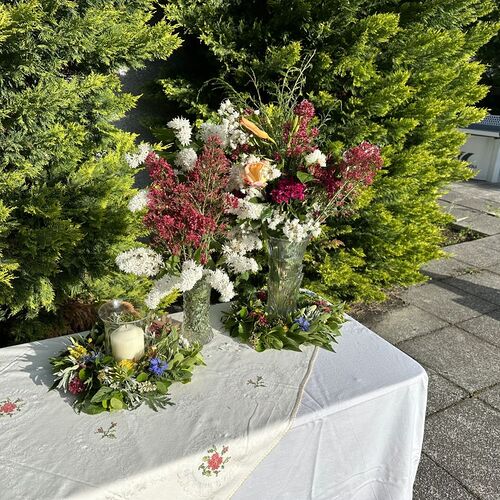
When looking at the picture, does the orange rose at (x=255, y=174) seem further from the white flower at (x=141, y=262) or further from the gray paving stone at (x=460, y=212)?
the gray paving stone at (x=460, y=212)

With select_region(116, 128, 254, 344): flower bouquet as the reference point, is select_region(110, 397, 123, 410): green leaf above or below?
below

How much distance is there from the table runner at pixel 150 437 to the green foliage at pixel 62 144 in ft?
3.01

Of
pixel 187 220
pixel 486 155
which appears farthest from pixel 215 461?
pixel 486 155

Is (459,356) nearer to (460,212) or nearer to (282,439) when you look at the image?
(282,439)

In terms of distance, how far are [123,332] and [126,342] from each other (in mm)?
34

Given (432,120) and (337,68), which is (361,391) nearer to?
(337,68)

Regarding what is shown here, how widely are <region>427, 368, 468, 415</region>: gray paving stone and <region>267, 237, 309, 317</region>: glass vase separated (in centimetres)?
139

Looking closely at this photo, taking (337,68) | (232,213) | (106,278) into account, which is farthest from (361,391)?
(337,68)

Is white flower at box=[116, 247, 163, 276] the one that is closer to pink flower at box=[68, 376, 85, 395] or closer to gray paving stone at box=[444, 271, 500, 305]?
pink flower at box=[68, 376, 85, 395]

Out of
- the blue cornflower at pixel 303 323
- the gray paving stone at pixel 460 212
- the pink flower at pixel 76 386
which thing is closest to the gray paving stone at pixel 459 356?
the blue cornflower at pixel 303 323

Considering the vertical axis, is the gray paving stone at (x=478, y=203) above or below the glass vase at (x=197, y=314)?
below

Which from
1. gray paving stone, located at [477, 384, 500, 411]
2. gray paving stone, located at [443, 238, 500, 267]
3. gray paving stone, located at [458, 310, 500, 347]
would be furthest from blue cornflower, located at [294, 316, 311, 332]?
gray paving stone, located at [443, 238, 500, 267]

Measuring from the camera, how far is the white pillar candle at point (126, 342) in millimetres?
1509

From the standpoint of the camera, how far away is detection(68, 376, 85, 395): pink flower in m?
1.45
